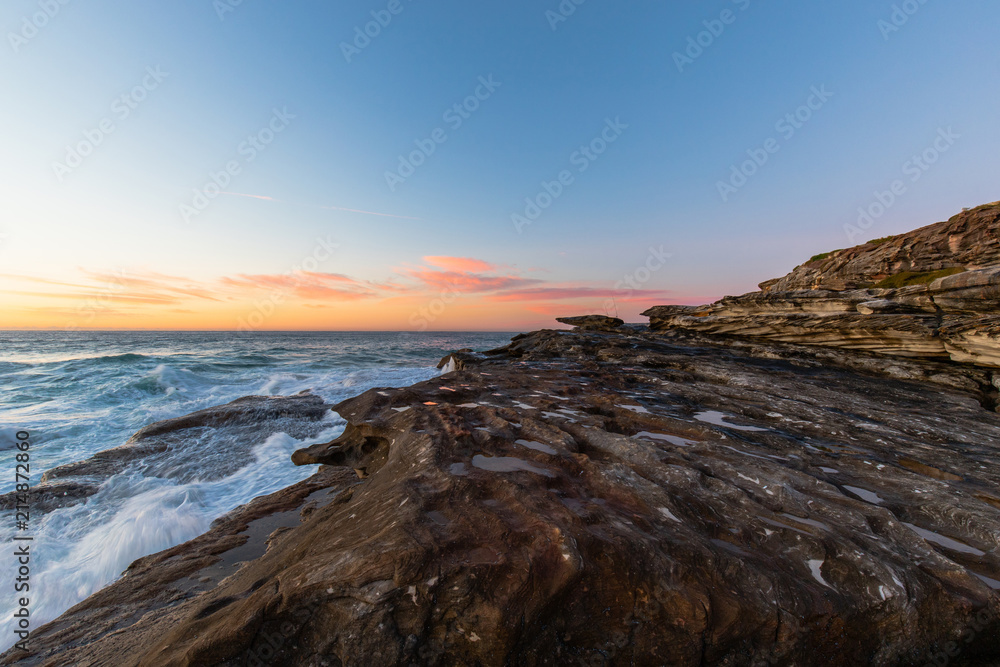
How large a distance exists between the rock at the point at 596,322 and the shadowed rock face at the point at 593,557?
2070cm

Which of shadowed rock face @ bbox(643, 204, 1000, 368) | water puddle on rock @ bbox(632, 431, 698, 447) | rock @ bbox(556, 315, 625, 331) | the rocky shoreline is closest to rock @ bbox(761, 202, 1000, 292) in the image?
shadowed rock face @ bbox(643, 204, 1000, 368)

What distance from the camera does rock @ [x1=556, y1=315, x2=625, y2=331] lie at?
92.9ft

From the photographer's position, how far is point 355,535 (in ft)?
11.7

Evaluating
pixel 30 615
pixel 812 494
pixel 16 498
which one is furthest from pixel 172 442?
pixel 812 494

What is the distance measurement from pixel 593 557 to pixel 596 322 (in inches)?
1059

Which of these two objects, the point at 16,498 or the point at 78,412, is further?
the point at 78,412

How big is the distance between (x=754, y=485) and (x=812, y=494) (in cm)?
67

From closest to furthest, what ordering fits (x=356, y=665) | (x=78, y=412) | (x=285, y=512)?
(x=356, y=665) < (x=285, y=512) < (x=78, y=412)

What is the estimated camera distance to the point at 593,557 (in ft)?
10.6

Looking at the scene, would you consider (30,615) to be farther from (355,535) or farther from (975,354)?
(975,354)

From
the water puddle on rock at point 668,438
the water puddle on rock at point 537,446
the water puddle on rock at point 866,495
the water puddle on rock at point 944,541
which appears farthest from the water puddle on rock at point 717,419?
the water puddle on rock at point 537,446

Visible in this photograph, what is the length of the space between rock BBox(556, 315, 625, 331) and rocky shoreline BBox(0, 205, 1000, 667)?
62.8 feet

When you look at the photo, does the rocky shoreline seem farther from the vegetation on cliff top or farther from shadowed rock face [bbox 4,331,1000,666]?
the vegetation on cliff top

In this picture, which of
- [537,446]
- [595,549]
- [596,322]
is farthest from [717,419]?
[596,322]
